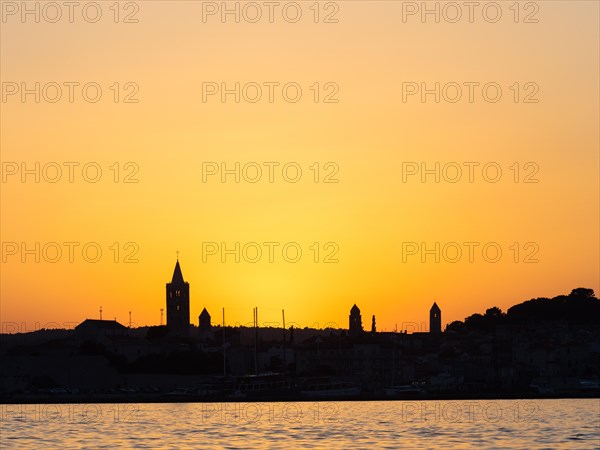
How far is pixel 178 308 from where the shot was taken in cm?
19012

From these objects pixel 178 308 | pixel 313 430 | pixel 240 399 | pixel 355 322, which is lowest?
pixel 313 430

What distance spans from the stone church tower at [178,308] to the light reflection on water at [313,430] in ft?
303

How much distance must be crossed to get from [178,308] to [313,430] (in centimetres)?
12175

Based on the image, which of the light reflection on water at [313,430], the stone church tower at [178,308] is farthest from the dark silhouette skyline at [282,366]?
the light reflection on water at [313,430]

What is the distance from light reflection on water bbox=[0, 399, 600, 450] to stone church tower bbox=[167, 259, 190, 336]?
92446 millimetres

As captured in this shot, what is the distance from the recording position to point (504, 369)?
165875mm

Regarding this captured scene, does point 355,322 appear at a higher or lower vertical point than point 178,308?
lower

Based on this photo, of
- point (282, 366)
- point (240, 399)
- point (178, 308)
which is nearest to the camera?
point (240, 399)

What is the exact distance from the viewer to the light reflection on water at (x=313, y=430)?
5859cm

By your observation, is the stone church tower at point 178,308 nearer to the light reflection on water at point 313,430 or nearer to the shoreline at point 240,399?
the shoreline at point 240,399

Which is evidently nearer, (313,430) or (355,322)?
(313,430)

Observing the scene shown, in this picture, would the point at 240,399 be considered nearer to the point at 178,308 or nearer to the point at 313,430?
the point at 178,308

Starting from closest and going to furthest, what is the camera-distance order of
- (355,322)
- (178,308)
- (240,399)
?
1. (240,399)
2. (178,308)
3. (355,322)

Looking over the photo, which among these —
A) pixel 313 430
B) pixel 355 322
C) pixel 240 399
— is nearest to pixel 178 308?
pixel 355 322
